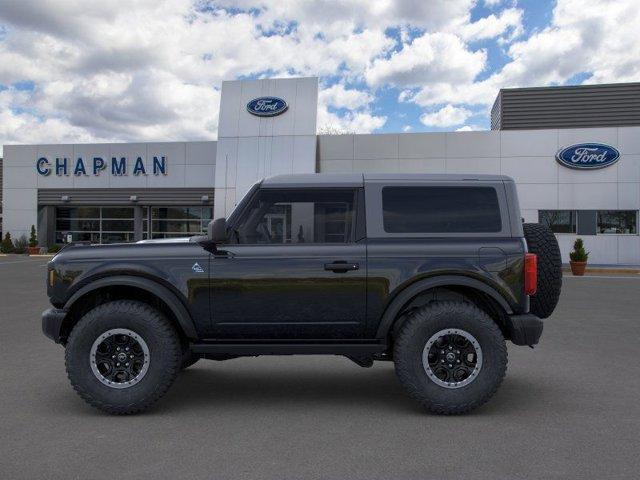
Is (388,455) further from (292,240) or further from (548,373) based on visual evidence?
(548,373)

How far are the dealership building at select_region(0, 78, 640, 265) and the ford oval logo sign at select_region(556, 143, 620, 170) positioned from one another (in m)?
→ 0.04

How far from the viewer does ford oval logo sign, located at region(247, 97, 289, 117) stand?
1078 inches

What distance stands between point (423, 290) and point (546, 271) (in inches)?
46.5

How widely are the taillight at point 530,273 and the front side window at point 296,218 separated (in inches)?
57.5

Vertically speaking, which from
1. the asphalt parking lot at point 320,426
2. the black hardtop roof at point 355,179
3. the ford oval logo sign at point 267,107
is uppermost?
the ford oval logo sign at point 267,107

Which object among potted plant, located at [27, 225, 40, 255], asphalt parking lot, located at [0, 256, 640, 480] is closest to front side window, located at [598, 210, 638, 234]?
asphalt parking lot, located at [0, 256, 640, 480]

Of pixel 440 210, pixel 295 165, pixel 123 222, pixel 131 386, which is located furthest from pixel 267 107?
pixel 131 386

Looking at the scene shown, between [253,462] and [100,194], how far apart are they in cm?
3155

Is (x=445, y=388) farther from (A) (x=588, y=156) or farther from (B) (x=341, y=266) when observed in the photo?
(A) (x=588, y=156)

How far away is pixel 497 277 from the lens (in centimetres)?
466

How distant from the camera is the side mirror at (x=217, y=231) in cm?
453

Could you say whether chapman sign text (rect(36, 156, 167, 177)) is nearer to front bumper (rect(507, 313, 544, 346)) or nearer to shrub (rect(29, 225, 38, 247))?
shrub (rect(29, 225, 38, 247))

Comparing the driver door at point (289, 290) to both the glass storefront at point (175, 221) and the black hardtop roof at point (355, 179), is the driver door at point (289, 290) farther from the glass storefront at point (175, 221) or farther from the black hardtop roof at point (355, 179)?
the glass storefront at point (175, 221)

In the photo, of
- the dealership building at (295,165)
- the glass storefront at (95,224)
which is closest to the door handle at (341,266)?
the dealership building at (295,165)
